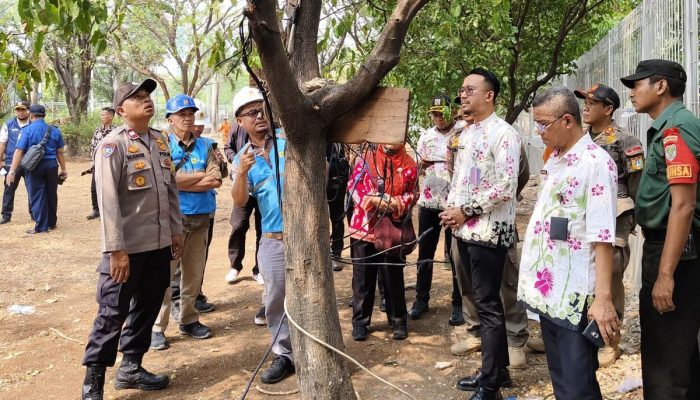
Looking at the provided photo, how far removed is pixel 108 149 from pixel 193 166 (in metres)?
1.31

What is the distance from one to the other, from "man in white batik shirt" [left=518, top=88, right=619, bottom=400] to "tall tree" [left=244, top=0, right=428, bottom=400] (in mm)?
853

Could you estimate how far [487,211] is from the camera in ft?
12.3

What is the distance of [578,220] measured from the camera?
279cm

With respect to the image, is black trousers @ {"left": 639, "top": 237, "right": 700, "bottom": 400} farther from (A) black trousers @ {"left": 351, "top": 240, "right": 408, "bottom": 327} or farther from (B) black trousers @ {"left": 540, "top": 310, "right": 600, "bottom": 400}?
(A) black trousers @ {"left": 351, "top": 240, "right": 408, "bottom": 327}

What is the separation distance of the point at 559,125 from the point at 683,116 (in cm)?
64

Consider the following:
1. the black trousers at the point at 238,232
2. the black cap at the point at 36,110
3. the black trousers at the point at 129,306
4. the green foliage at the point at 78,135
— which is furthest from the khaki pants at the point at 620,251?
the green foliage at the point at 78,135

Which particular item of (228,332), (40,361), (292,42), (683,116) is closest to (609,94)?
(683,116)

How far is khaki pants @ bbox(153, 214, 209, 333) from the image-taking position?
5152 millimetres

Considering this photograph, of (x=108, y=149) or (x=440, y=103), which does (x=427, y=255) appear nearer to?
(x=440, y=103)

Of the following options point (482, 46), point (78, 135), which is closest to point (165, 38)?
point (78, 135)

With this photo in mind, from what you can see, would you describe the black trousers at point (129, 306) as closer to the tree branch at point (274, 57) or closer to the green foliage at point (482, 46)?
the tree branch at point (274, 57)

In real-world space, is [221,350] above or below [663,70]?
below

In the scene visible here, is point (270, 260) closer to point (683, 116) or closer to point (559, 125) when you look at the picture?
point (559, 125)

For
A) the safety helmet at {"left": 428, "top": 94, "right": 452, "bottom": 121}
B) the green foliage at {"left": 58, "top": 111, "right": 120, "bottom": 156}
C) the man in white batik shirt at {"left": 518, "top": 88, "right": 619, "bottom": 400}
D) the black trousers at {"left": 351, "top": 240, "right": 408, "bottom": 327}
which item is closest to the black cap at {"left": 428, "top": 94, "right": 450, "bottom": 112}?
the safety helmet at {"left": 428, "top": 94, "right": 452, "bottom": 121}
